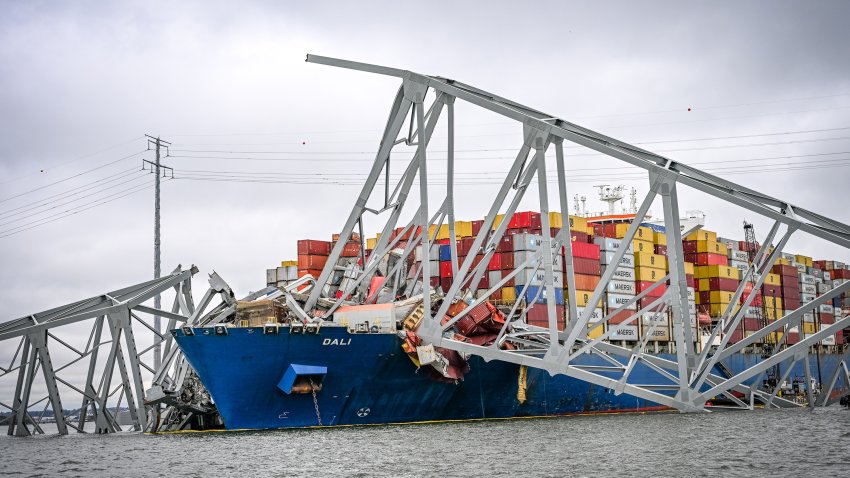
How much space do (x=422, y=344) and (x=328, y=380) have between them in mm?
4128

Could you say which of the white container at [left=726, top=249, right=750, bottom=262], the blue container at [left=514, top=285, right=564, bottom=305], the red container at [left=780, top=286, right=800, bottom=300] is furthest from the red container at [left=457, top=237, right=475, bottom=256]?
the red container at [left=780, top=286, right=800, bottom=300]

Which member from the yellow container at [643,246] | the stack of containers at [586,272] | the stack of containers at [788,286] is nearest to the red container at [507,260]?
the stack of containers at [586,272]

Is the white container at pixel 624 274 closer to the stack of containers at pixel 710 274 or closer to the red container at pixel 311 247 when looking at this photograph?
the stack of containers at pixel 710 274

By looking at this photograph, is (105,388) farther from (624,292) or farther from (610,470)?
(624,292)

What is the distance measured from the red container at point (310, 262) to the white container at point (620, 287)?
57.6 feet

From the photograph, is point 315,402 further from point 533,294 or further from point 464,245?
point 464,245

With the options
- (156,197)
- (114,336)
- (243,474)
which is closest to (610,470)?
(243,474)

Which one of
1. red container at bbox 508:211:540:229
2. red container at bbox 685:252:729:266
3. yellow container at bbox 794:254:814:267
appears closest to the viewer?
red container at bbox 508:211:540:229

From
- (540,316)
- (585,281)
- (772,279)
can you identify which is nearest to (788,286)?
(772,279)

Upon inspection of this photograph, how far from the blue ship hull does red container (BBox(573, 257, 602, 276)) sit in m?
15.0

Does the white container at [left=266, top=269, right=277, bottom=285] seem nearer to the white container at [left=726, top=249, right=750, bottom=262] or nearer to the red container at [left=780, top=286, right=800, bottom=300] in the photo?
the white container at [left=726, top=249, right=750, bottom=262]

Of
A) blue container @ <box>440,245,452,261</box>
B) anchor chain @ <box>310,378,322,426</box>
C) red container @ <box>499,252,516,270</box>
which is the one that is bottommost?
anchor chain @ <box>310,378,322,426</box>

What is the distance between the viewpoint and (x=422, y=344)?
3691 cm

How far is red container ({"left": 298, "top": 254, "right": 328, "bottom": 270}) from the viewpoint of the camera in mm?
54719
